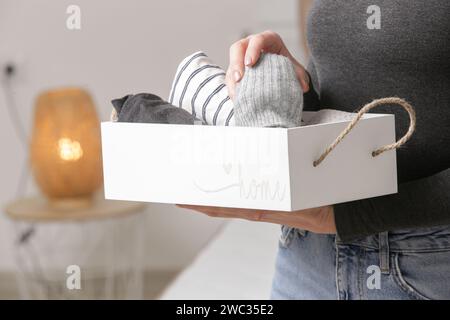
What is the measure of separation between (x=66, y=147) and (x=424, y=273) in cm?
157

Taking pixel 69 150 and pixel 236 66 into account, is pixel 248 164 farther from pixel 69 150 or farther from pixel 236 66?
pixel 69 150

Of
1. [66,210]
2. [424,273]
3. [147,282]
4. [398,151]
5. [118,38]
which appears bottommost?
[147,282]

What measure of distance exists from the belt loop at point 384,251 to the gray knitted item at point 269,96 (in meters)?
0.17

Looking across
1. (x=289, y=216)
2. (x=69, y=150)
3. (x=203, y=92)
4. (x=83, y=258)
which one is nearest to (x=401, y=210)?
(x=289, y=216)

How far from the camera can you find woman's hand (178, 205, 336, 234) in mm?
638

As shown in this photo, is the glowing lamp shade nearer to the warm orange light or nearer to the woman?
the warm orange light

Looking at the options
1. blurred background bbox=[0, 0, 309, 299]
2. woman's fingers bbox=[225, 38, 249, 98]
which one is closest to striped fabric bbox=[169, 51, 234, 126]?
woman's fingers bbox=[225, 38, 249, 98]

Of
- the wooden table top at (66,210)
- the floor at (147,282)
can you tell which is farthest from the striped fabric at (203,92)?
the floor at (147,282)

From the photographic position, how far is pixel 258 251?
1.67 m

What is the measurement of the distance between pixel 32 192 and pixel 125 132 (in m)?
2.04

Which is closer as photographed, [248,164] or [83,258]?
[248,164]

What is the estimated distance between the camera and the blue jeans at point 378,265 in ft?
2.39

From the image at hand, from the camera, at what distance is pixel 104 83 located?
8.26ft
